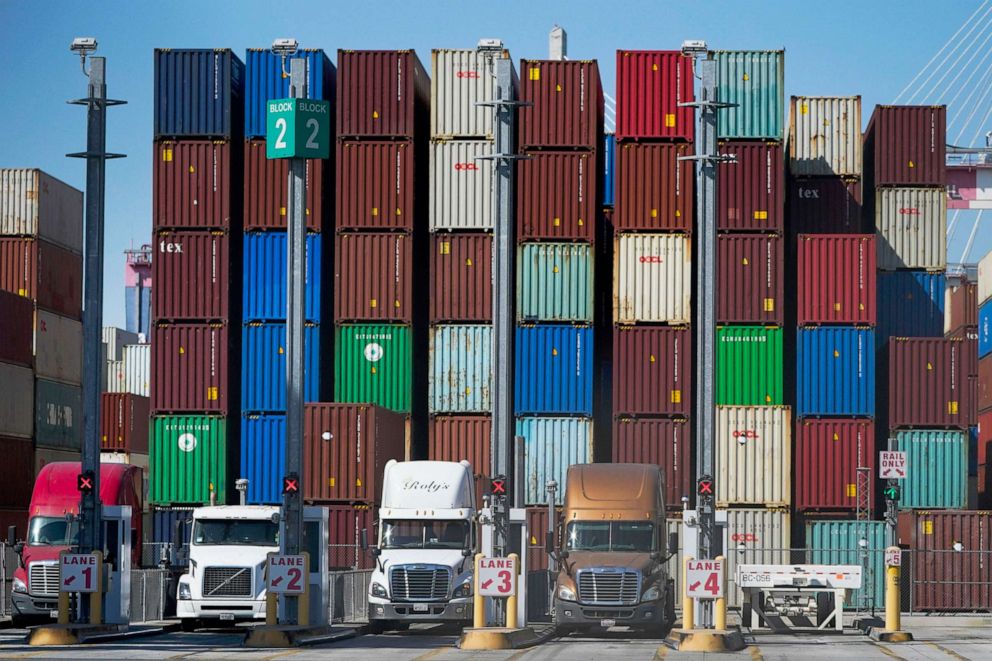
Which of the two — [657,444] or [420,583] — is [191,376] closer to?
[657,444]

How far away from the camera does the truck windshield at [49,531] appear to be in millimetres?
35562

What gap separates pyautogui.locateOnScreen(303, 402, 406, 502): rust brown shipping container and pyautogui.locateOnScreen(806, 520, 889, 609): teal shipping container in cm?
1153

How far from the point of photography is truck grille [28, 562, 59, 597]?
34753 mm

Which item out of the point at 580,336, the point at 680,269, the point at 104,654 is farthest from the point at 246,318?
the point at 104,654

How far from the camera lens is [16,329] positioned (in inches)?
1940

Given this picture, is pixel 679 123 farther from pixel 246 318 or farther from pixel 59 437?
pixel 59 437

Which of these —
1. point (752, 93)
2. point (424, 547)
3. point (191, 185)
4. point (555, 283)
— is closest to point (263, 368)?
point (191, 185)

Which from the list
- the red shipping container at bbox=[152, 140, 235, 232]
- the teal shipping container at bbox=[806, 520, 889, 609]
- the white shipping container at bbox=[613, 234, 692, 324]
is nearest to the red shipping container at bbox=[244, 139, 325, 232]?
the red shipping container at bbox=[152, 140, 235, 232]

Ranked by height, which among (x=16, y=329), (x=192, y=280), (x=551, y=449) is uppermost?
(x=192, y=280)

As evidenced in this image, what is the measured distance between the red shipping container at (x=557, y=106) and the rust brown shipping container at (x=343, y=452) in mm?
9331

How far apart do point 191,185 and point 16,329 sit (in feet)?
24.8

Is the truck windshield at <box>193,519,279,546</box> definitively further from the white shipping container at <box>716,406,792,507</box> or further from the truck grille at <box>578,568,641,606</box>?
the white shipping container at <box>716,406,792,507</box>

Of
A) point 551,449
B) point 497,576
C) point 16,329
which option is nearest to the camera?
point 497,576

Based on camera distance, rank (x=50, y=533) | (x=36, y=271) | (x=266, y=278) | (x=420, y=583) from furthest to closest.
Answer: (x=36, y=271), (x=266, y=278), (x=50, y=533), (x=420, y=583)
